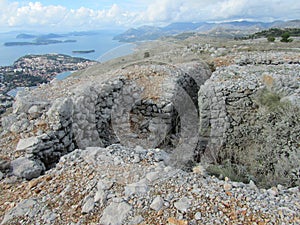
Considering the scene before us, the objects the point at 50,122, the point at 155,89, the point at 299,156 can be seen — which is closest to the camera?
the point at 299,156

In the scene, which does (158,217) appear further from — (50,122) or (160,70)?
(160,70)

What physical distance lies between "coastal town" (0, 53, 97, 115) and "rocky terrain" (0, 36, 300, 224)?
7.97 meters

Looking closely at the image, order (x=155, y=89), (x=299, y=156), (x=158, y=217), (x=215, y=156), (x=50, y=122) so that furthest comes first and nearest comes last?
(x=155, y=89) → (x=215, y=156) → (x=50, y=122) → (x=299, y=156) → (x=158, y=217)

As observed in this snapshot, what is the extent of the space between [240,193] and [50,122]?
148 inches

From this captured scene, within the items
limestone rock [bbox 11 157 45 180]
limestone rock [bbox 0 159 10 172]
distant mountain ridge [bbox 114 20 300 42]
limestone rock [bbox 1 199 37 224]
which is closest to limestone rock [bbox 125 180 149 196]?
limestone rock [bbox 1 199 37 224]

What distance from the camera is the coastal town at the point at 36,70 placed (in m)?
15.2

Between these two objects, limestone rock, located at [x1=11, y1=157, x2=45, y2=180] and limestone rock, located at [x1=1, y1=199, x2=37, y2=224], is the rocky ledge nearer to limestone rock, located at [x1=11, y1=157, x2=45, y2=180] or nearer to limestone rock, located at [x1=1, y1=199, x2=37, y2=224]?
limestone rock, located at [x1=1, y1=199, x2=37, y2=224]

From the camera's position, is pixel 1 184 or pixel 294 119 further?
pixel 294 119

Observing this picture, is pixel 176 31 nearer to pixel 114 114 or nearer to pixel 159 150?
pixel 114 114

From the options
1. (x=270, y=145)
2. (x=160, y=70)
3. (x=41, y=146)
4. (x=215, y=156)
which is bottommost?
(x=215, y=156)

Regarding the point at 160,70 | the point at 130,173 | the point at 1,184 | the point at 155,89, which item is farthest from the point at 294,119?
the point at 1,184

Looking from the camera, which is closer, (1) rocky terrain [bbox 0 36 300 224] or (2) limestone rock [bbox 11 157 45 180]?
(1) rocky terrain [bbox 0 36 300 224]

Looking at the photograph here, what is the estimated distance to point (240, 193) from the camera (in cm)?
287

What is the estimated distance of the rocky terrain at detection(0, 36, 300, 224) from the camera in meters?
2.78
